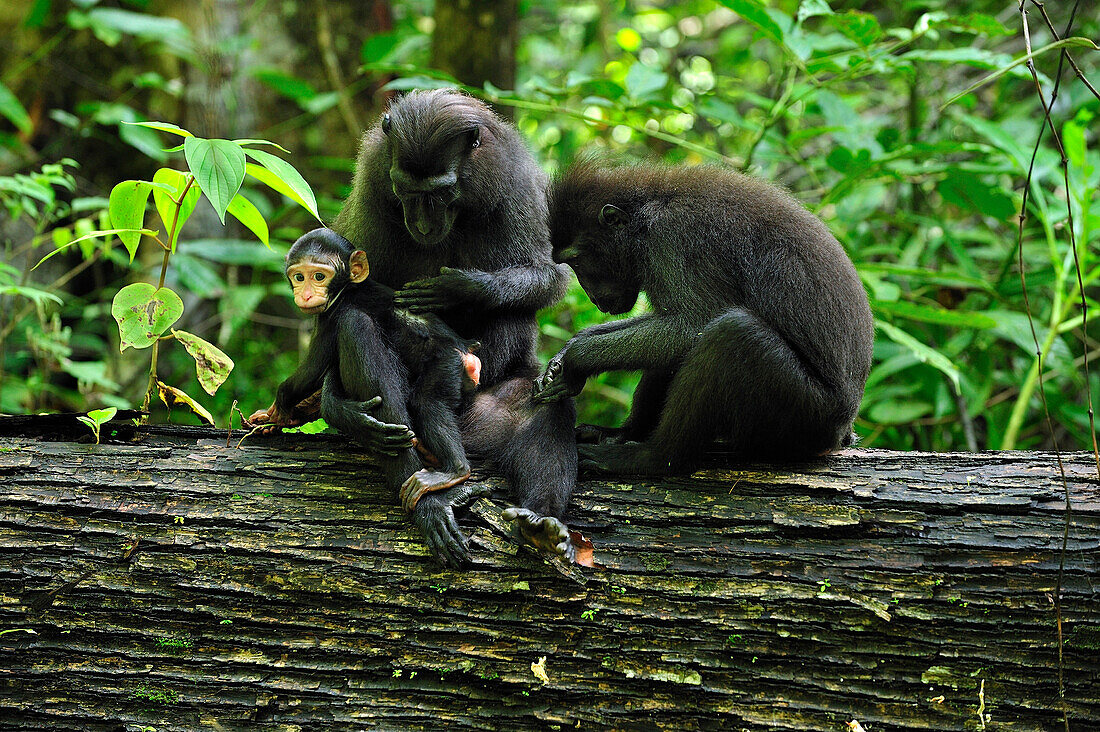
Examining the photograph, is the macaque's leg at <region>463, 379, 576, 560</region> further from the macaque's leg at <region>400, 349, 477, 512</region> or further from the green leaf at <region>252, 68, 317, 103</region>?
the green leaf at <region>252, 68, 317, 103</region>

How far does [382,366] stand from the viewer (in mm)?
3461

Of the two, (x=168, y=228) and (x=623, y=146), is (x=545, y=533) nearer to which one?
(x=168, y=228)

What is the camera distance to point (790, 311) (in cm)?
339

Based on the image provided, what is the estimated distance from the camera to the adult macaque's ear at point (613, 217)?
373cm

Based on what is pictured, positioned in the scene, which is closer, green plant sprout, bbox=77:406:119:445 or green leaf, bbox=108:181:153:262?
green plant sprout, bbox=77:406:119:445

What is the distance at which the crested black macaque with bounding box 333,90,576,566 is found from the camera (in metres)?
3.40

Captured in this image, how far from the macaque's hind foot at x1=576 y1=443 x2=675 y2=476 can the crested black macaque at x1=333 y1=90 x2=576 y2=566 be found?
0.12 m

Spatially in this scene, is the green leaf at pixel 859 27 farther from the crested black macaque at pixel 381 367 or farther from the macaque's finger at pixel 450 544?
the macaque's finger at pixel 450 544

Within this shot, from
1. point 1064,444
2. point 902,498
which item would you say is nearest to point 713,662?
point 902,498

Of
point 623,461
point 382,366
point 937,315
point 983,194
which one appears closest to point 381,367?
point 382,366

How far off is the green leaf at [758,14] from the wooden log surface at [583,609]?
2.75m

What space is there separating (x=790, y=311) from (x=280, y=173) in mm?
2106

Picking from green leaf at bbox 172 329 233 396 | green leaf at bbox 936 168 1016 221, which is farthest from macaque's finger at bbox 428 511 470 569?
green leaf at bbox 936 168 1016 221

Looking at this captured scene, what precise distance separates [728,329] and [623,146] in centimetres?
614
